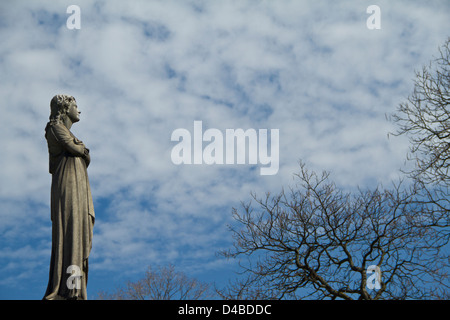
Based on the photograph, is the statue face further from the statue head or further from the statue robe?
Result: the statue robe

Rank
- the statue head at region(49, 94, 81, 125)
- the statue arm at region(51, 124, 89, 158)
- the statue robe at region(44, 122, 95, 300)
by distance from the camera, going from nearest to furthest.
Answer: the statue robe at region(44, 122, 95, 300), the statue arm at region(51, 124, 89, 158), the statue head at region(49, 94, 81, 125)

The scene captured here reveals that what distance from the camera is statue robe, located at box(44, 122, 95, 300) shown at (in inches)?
351

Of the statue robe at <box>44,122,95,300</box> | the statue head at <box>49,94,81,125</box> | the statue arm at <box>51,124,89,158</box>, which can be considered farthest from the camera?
the statue head at <box>49,94,81,125</box>

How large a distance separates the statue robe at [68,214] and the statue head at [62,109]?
17cm

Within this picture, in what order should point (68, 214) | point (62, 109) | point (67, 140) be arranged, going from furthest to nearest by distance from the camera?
point (62, 109) < point (67, 140) < point (68, 214)

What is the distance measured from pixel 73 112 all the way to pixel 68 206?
71.8 inches

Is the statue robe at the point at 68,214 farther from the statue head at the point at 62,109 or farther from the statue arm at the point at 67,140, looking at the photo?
the statue head at the point at 62,109

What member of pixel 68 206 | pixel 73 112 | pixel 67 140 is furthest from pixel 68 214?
pixel 73 112

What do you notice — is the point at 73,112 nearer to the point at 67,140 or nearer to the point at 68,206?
the point at 67,140

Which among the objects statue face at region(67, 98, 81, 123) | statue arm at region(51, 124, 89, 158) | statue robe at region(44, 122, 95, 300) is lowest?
statue robe at region(44, 122, 95, 300)

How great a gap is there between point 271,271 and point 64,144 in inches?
394

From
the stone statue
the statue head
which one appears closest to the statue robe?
the stone statue

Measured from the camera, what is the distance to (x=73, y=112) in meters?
10.1
